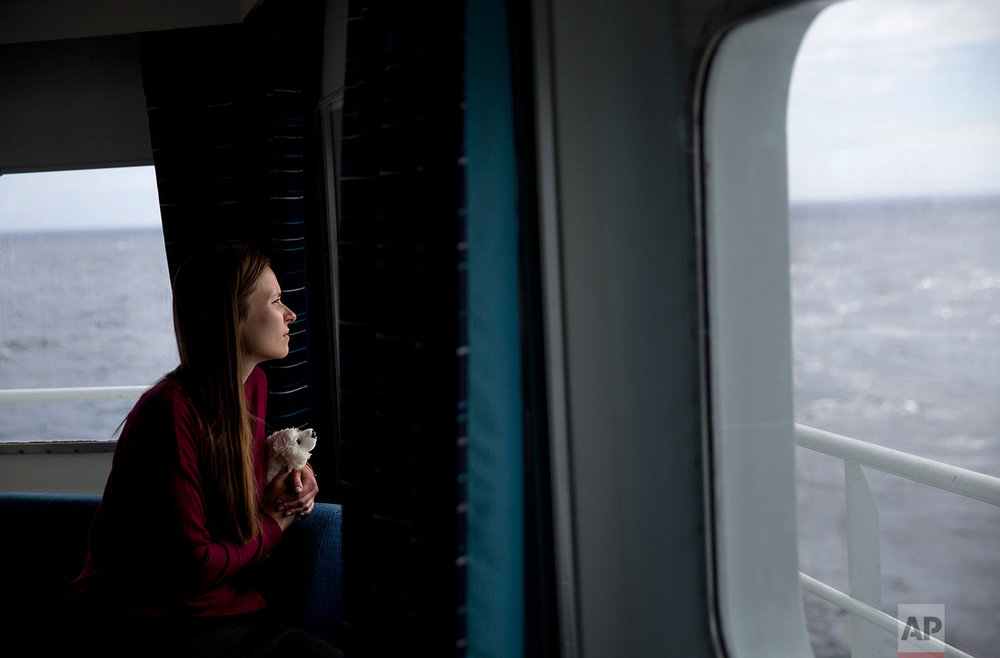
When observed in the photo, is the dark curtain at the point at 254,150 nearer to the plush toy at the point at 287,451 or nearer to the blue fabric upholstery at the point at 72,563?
the blue fabric upholstery at the point at 72,563

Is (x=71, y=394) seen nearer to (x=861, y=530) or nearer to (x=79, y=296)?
(x=79, y=296)

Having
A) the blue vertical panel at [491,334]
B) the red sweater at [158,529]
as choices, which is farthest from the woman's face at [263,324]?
the blue vertical panel at [491,334]

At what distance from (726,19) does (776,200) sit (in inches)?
12.0

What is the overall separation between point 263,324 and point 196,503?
1.30ft

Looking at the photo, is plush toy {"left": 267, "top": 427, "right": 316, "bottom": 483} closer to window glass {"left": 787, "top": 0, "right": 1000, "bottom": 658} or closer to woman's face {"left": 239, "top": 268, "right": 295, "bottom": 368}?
woman's face {"left": 239, "top": 268, "right": 295, "bottom": 368}

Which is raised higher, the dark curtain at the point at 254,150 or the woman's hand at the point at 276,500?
the dark curtain at the point at 254,150

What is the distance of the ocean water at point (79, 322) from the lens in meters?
3.75

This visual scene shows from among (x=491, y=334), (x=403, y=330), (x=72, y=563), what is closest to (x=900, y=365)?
(x=491, y=334)

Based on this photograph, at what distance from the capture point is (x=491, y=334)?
3.83ft

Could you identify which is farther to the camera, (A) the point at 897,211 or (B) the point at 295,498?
(B) the point at 295,498

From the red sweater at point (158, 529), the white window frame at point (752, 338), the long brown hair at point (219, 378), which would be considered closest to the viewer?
the white window frame at point (752, 338)

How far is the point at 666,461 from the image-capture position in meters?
1.21

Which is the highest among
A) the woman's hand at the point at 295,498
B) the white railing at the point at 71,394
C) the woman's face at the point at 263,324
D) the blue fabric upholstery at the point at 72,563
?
the woman's face at the point at 263,324

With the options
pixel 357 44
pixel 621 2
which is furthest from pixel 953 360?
pixel 357 44
